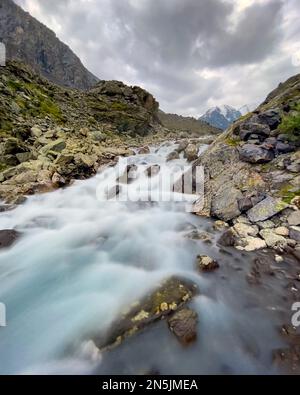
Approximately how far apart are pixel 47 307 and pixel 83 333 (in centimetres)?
184

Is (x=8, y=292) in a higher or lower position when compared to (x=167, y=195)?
lower

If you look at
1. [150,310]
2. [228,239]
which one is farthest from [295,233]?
[150,310]

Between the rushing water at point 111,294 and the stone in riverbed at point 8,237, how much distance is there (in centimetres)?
36

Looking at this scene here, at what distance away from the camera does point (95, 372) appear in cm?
575

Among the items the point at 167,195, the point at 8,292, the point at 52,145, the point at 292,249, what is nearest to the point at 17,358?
the point at 8,292

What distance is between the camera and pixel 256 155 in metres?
15.1

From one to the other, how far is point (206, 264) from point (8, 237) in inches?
334

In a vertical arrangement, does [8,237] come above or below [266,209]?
below

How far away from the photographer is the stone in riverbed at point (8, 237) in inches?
437

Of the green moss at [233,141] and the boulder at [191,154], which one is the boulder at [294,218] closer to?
the green moss at [233,141]

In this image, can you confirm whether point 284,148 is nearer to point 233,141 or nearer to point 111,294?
point 233,141

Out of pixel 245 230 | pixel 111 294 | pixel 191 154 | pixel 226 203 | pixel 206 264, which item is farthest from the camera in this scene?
pixel 191 154
